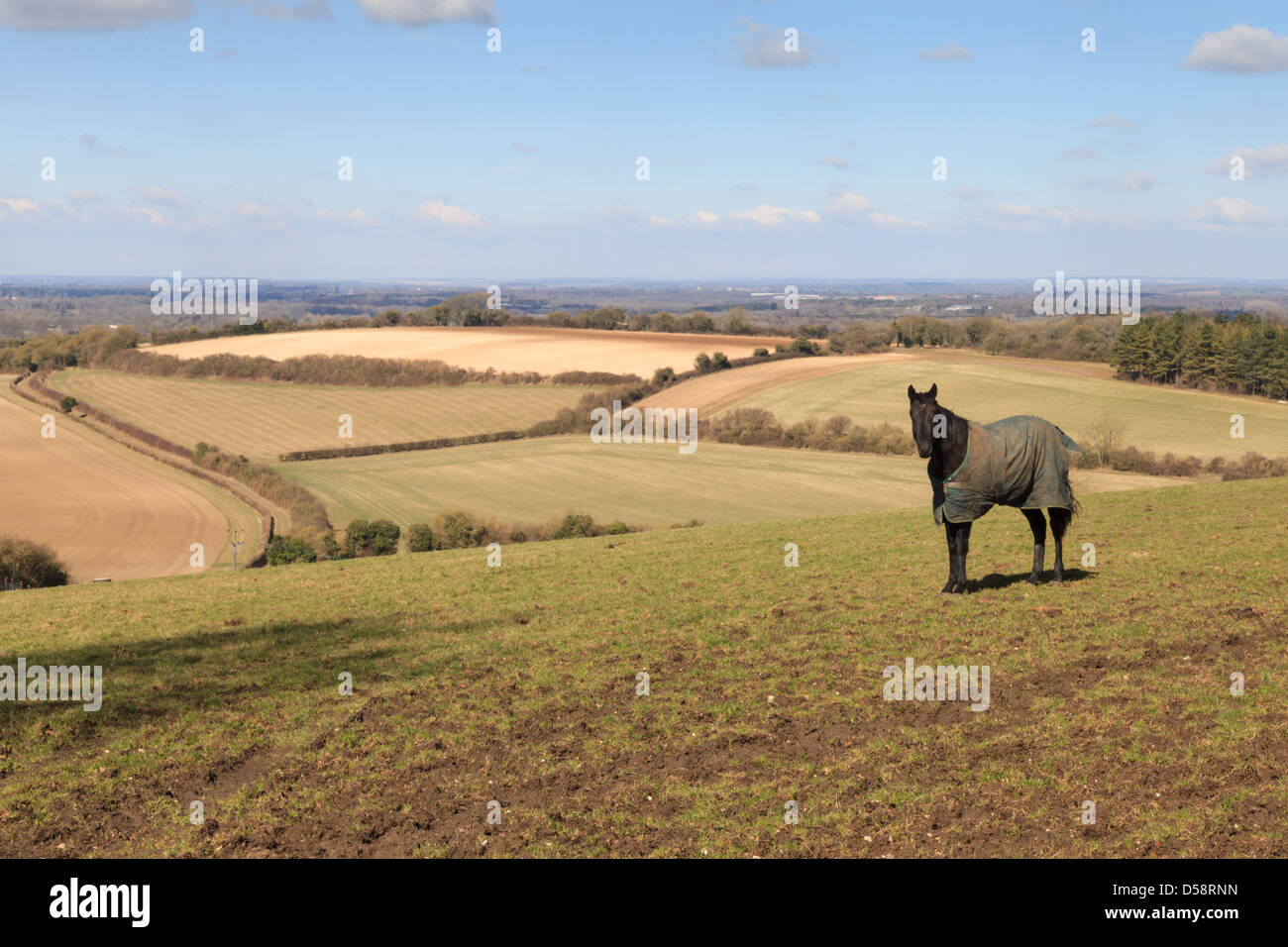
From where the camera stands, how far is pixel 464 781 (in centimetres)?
912

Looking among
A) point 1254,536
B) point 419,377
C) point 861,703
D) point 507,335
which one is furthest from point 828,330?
point 861,703

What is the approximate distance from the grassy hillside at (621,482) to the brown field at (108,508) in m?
6.22

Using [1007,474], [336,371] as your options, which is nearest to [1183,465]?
[1007,474]

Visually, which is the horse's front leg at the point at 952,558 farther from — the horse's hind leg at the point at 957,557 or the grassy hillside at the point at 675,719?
the grassy hillside at the point at 675,719

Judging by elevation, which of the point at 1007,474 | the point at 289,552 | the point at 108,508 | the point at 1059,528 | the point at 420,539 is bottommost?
the point at 289,552

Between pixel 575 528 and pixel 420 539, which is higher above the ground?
pixel 575 528

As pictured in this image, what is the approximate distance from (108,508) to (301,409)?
32.2 metres

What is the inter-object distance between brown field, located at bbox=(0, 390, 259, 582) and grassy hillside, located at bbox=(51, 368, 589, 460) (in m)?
7.17

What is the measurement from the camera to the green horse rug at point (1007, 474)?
14.3 m

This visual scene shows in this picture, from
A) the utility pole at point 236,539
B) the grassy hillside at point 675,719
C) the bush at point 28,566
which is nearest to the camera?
the grassy hillside at point 675,719

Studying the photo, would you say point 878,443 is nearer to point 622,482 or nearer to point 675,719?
point 622,482

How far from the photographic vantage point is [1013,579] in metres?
16.7

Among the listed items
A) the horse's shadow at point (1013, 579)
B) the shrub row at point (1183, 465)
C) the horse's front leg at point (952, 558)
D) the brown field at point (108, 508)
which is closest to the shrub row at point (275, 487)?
the brown field at point (108, 508)

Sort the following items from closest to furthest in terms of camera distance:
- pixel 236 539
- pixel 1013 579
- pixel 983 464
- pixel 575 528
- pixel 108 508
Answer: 1. pixel 983 464
2. pixel 1013 579
3. pixel 575 528
4. pixel 236 539
5. pixel 108 508
